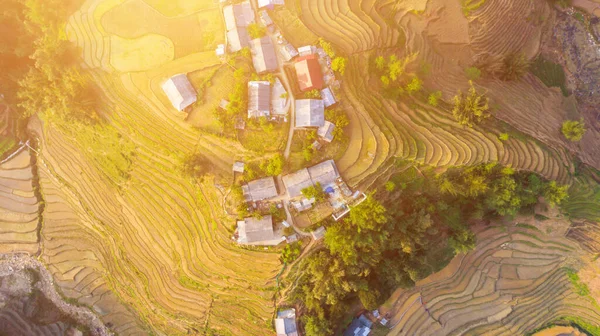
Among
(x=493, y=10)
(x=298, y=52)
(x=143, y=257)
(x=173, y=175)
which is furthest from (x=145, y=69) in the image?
(x=493, y=10)

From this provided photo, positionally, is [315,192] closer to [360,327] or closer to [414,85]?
[414,85]

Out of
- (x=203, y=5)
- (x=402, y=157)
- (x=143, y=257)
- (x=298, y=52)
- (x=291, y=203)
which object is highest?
(x=203, y=5)

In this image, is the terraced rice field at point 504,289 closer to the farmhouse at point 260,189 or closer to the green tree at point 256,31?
the farmhouse at point 260,189

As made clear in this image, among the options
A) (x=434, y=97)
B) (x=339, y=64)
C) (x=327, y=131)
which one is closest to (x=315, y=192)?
(x=327, y=131)

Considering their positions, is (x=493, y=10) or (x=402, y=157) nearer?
(x=402, y=157)

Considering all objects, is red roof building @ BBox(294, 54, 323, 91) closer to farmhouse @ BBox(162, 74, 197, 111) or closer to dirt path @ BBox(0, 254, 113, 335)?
farmhouse @ BBox(162, 74, 197, 111)

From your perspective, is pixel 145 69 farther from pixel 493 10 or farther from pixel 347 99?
pixel 493 10

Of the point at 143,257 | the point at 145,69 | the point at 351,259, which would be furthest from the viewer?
the point at 143,257
